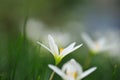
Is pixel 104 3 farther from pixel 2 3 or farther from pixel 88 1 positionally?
pixel 2 3

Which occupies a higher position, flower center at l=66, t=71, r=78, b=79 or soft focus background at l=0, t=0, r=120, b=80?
flower center at l=66, t=71, r=78, b=79

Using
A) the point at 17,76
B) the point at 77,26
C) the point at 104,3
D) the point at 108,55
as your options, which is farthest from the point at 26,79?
the point at 104,3

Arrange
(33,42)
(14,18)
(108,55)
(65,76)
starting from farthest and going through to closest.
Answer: (14,18)
(108,55)
(33,42)
(65,76)

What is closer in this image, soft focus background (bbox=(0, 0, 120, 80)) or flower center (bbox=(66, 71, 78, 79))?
flower center (bbox=(66, 71, 78, 79))

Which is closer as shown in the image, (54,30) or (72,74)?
(72,74)

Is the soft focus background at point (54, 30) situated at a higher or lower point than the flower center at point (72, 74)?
lower

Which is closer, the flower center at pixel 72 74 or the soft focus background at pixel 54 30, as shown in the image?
the flower center at pixel 72 74

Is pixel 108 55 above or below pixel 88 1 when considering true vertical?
above

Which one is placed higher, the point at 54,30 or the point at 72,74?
the point at 72,74
